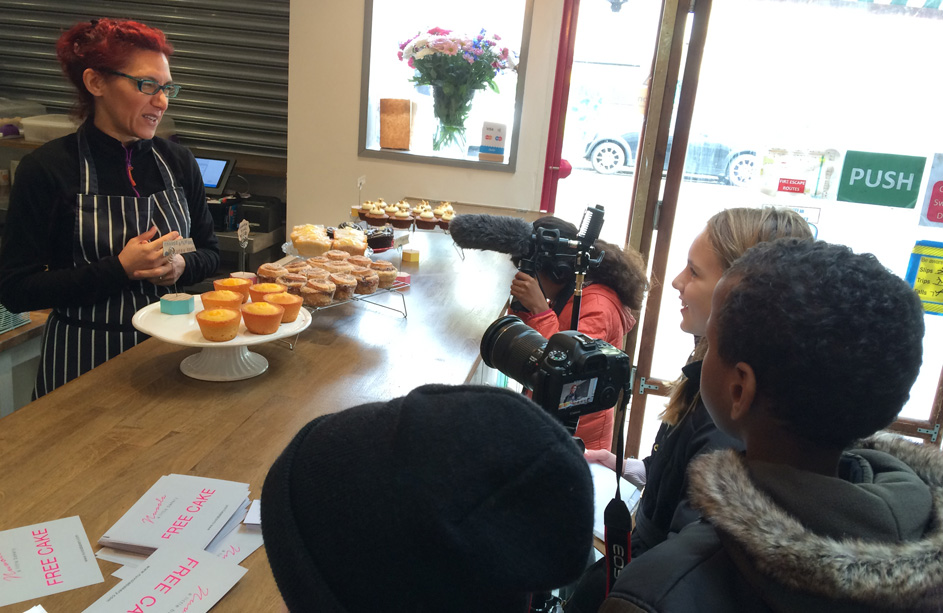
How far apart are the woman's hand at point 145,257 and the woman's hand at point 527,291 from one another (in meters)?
1.01

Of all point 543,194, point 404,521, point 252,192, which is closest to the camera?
point 404,521

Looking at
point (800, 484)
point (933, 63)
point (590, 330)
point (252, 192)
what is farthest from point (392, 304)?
point (252, 192)

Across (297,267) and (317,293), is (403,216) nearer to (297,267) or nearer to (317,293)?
(297,267)

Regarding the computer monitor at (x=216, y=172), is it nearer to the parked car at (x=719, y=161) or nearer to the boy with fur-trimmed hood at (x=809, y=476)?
the parked car at (x=719, y=161)

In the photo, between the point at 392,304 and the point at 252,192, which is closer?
the point at 392,304

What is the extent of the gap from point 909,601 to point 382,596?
21.0 inches

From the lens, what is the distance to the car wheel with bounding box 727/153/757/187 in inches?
118

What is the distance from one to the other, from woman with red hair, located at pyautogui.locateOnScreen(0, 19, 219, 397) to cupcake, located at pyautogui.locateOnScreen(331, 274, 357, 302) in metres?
0.47

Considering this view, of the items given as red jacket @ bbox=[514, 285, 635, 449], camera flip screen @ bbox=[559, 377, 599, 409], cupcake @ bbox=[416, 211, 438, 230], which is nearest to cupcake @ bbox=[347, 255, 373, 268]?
red jacket @ bbox=[514, 285, 635, 449]

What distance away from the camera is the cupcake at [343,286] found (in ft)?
6.66

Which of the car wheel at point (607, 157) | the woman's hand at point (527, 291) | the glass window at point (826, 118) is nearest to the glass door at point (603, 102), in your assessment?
the car wheel at point (607, 157)

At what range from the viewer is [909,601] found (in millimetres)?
656

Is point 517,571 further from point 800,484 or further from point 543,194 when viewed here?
point 543,194

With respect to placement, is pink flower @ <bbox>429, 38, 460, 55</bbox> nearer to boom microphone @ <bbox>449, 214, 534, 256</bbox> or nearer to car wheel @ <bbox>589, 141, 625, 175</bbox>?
car wheel @ <bbox>589, 141, 625, 175</bbox>
